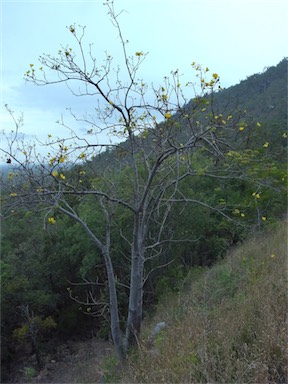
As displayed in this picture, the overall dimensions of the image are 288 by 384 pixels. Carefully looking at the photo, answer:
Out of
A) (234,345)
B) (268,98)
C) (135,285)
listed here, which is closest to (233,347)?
(234,345)

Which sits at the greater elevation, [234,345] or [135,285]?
[135,285]

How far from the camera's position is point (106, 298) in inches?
406

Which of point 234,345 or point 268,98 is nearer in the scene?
point 234,345

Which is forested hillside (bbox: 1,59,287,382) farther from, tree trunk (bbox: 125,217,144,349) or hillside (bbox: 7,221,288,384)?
hillside (bbox: 7,221,288,384)

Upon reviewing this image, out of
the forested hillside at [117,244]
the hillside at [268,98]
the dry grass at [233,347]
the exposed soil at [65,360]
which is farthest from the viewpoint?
the hillside at [268,98]

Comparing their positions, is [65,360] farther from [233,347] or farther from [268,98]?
[268,98]

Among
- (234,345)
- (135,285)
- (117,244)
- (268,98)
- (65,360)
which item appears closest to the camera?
(234,345)

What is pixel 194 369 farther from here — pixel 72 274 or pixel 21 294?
pixel 72 274

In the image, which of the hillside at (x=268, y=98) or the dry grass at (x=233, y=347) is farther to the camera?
the hillside at (x=268, y=98)

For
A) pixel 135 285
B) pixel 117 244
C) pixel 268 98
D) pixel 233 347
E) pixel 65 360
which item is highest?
pixel 268 98

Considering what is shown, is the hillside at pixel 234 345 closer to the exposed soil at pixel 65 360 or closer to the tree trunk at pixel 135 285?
the tree trunk at pixel 135 285

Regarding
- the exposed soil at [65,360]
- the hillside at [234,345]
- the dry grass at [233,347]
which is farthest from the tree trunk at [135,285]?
the exposed soil at [65,360]

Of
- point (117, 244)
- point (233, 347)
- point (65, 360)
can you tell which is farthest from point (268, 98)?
point (233, 347)

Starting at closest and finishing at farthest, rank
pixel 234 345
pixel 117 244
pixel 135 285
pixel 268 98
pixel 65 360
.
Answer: pixel 234 345 → pixel 135 285 → pixel 117 244 → pixel 65 360 → pixel 268 98
